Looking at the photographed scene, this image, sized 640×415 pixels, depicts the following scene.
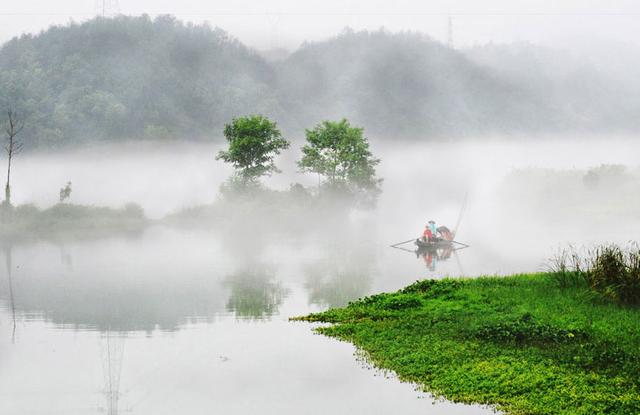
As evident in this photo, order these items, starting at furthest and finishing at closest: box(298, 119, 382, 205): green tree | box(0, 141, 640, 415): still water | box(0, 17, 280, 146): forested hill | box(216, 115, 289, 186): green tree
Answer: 1. box(0, 17, 280, 146): forested hill
2. box(298, 119, 382, 205): green tree
3. box(216, 115, 289, 186): green tree
4. box(0, 141, 640, 415): still water

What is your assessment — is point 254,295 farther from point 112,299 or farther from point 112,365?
point 112,365

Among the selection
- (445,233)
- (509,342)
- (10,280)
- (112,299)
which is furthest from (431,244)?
(509,342)

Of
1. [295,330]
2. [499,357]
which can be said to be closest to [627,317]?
[499,357]

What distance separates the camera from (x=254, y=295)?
2689cm

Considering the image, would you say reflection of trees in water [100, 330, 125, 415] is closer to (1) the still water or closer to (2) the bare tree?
(1) the still water

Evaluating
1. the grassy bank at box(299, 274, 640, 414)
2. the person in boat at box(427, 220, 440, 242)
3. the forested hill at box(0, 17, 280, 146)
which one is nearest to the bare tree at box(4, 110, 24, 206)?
the forested hill at box(0, 17, 280, 146)

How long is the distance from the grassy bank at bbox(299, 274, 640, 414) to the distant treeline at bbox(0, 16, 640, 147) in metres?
113

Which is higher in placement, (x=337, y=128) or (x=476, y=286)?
(x=337, y=128)

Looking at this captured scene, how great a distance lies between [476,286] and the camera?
22.7 meters

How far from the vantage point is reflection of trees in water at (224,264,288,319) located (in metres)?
23.4

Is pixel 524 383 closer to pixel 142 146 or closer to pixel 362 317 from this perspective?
pixel 362 317

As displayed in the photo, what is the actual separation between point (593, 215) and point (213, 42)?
411 ft

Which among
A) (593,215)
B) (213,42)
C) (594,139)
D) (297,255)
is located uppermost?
(213,42)

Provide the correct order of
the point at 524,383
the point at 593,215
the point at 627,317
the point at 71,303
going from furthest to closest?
the point at 593,215 < the point at 71,303 < the point at 627,317 < the point at 524,383
